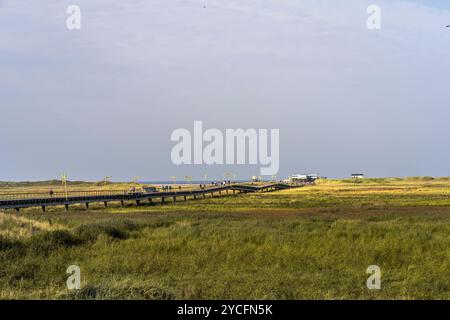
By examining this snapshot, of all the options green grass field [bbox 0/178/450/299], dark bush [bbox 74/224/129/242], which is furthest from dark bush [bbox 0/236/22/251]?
dark bush [bbox 74/224/129/242]

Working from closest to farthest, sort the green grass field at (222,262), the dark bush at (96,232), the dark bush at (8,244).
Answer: the green grass field at (222,262), the dark bush at (8,244), the dark bush at (96,232)

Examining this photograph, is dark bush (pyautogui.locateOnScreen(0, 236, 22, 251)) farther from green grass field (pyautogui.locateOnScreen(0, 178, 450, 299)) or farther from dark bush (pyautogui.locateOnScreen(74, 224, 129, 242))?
dark bush (pyautogui.locateOnScreen(74, 224, 129, 242))

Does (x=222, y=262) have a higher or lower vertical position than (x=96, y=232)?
lower

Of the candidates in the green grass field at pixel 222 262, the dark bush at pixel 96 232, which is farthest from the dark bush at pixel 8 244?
the dark bush at pixel 96 232

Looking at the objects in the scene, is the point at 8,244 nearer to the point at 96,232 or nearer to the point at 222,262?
the point at 96,232

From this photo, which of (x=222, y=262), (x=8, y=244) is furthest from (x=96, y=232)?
(x=222, y=262)

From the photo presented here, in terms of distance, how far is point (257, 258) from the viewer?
18.4 metres

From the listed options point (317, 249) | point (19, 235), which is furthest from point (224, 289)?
point (19, 235)

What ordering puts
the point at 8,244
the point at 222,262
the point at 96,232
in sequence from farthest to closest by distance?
1. the point at 96,232
2. the point at 8,244
3. the point at 222,262

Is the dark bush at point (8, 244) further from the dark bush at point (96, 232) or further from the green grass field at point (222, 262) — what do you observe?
the dark bush at point (96, 232)

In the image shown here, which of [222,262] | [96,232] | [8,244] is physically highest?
[8,244]
